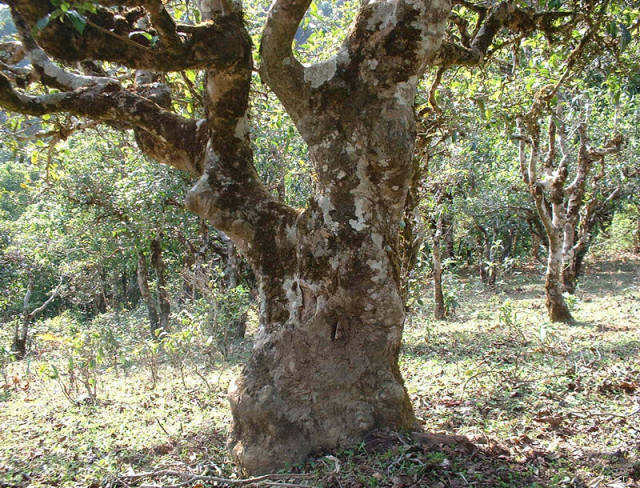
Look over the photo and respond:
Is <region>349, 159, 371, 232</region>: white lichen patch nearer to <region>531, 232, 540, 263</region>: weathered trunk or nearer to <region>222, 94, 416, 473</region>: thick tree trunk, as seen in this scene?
<region>222, 94, 416, 473</region>: thick tree trunk

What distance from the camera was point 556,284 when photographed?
8422mm

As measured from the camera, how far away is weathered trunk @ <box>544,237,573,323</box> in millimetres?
8391

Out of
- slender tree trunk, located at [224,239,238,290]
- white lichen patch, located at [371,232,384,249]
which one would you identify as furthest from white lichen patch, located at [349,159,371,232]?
slender tree trunk, located at [224,239,238,290]

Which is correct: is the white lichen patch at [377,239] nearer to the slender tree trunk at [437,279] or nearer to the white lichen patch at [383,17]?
the white lichen patch at [383,17]

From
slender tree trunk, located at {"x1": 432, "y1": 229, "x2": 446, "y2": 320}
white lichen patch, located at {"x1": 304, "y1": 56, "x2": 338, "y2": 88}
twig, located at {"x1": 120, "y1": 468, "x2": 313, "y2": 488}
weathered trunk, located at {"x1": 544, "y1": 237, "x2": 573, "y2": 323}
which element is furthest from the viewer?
slender tree trunk, located at {"x1": 432, "y1": 229, "x2": 446, "y2": 320}

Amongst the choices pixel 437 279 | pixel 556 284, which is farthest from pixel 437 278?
pixel 556 284

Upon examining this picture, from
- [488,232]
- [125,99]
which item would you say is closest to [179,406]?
[125,99]

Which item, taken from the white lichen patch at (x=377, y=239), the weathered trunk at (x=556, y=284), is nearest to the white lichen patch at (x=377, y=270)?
the white lichen patch at (x=377, y=239)

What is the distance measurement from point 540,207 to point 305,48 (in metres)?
5.09

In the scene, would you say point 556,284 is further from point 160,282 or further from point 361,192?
point 160,282

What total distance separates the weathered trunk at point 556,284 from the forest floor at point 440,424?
0.38 m

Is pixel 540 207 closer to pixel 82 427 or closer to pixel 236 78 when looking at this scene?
pixel 236 78

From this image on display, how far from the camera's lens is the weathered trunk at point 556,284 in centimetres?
839

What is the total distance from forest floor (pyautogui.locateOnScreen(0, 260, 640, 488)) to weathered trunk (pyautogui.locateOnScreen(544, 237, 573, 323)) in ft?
1.26
